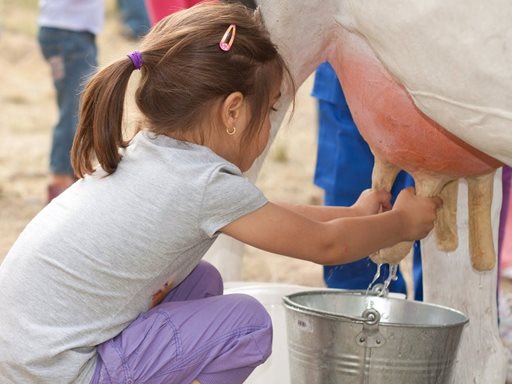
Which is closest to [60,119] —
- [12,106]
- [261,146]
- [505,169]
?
[505,169]

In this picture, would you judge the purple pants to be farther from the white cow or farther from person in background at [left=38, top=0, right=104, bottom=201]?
person in background at [left=38, top=0, right=104, bottom=201]

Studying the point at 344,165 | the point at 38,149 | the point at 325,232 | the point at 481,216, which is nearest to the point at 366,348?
the point at 325,232

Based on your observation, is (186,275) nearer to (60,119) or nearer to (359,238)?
(359,238)

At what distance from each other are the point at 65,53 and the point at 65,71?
5cm

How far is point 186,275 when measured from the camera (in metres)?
1.49

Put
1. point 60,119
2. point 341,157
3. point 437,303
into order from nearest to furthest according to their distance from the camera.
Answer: point 437,303 → point 341,157 → point 60,119

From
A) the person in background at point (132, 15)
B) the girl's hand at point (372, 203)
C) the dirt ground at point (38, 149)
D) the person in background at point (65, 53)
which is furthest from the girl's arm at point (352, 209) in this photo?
the person in background at point (132, 15)

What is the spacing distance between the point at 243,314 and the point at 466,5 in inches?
18.6

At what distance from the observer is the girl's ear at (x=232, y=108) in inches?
53.6

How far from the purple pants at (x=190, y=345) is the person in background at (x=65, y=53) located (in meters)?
1.68

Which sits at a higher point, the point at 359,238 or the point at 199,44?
the point at 199,44

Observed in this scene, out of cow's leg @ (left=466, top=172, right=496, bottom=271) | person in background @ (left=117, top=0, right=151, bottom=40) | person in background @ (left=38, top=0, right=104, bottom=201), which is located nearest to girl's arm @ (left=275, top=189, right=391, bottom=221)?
cow's leg @ (left=466, top=172, right=496, bottom=271)

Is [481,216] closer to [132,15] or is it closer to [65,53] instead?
[65,53]

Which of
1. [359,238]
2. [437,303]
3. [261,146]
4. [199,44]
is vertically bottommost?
[437,303]
